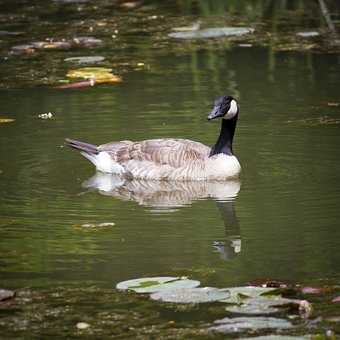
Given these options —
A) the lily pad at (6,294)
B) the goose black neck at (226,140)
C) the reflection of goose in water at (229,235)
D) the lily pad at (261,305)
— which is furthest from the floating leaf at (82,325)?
the goose black neck at (226,140)

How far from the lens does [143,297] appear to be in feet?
25.8

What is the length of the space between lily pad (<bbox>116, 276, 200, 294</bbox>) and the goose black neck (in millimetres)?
4099

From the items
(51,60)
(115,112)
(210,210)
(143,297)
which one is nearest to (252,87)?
(115,112)

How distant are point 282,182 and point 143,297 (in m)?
3.78

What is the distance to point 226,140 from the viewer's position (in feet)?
40.3

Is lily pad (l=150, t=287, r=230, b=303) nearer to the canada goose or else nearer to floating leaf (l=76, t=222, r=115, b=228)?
floating leaf (l=76, t=222, r=115, b=228)

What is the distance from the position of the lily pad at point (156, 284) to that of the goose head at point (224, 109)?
4257mm

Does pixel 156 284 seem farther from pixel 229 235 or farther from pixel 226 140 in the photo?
pixel 226 140

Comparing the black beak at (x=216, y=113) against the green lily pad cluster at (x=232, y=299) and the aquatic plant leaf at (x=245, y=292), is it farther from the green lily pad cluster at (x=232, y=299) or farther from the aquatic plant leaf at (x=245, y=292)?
the aquatic plant leaf at (x=245, y=292)

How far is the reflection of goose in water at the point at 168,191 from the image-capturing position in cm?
1083

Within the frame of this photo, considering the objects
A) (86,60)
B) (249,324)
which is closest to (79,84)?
(86,60)

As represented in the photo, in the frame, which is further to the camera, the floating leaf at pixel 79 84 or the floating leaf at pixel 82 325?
the floating leaf at pixel 79 84

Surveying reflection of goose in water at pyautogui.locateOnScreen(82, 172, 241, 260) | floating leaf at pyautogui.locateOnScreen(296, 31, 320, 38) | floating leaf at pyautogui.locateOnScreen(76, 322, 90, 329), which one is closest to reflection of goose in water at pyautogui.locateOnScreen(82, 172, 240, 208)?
reflection of goose in water at pyautogui.locateOnScreen(82, 172, 241, 260)

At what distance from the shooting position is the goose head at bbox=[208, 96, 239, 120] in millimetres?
12266
